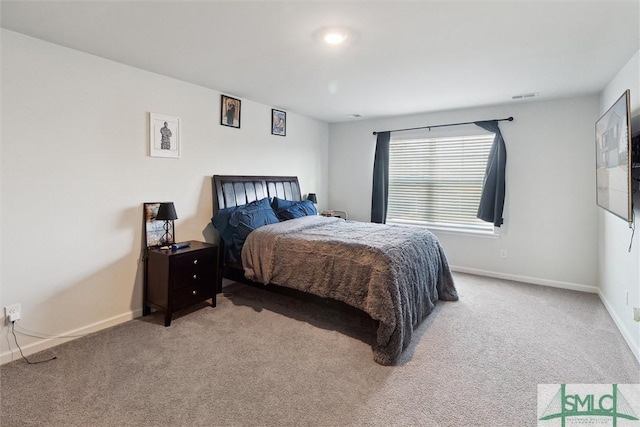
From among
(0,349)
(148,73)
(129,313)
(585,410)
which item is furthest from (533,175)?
(0,349)

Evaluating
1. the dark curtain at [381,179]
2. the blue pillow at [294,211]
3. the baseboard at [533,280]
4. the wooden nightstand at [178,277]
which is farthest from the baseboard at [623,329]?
the wooden nightstand at [178,277]

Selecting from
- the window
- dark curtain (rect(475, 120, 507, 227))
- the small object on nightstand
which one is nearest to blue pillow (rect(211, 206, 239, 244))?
the small object on nightstand

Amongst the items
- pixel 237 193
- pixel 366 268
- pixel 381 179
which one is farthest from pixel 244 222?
pixel 381 179

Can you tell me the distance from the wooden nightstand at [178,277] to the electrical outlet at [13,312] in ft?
3.03

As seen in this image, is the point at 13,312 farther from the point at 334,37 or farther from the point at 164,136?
the point at 334,37

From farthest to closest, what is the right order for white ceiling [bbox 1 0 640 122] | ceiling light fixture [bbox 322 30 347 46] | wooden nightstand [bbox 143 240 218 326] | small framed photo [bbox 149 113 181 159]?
small framed photo [bbox 149 113 181 159]
wooden nightstand [bbox 143 240 218 326]
ceiling light fixture [bbox 322 30 347 46]
white ceiling [bbox 1 0 640 122]

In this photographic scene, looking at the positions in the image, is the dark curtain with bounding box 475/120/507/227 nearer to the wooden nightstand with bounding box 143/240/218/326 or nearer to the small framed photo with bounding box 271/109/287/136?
the small framed photo with bounding box 271/109/287/136

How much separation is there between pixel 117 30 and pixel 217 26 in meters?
0.74

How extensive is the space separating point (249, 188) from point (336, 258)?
72.9 inches

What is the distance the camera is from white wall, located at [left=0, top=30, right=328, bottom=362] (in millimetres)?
2291

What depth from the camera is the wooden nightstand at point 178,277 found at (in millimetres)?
2846

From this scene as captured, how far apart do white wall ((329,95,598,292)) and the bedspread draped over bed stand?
1291 millimetres

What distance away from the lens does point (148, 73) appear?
3025 mm

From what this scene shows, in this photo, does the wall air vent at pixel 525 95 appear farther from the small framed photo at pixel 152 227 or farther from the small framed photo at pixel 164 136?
the small framed photo at pixel 152 227
